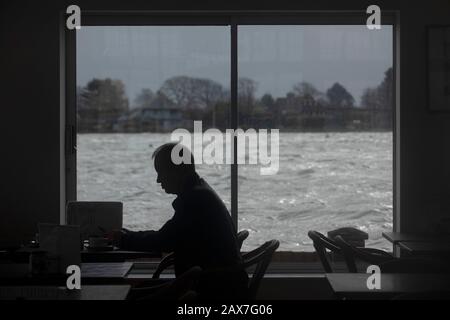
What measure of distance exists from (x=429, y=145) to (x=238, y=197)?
1628 mm

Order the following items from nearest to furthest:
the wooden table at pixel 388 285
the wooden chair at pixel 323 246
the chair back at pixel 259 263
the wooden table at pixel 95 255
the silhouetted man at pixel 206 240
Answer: the wooden table at pixel 388 285, the silhouetted man at pixel 206 240, the chair back at pixel 259 263, the wooden table at pixel 95 255, the wooden chair at pixel 323 246

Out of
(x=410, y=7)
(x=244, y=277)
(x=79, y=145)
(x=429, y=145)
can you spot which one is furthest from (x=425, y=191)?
(x=79, y=145)

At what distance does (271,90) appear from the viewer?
604cm

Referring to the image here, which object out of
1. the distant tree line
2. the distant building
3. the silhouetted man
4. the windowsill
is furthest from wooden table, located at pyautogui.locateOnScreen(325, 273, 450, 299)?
the distant building

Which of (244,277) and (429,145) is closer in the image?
(244,277)

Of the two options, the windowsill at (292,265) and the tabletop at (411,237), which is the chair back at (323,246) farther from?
the windowsill at (292,265)

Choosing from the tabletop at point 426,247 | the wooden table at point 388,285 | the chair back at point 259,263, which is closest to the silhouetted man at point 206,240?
the chair back at point 259,263

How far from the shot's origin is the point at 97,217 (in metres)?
4.69

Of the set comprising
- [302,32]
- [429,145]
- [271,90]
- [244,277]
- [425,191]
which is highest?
[302,32]

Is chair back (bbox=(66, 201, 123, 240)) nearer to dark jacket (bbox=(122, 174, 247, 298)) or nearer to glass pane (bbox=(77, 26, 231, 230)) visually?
dark jacket (bbox=(122, 174, 247, 298))

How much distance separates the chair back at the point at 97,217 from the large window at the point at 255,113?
4.26ft

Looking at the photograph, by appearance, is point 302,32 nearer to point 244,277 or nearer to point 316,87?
point 316,87

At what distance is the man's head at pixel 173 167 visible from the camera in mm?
3957

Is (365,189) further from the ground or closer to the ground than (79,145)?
closer to the ground
